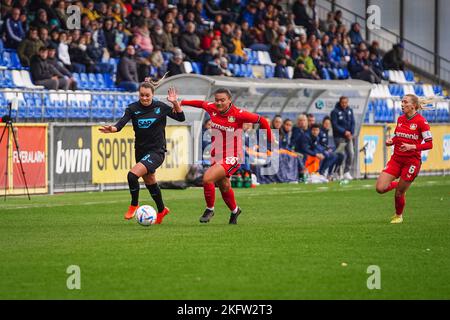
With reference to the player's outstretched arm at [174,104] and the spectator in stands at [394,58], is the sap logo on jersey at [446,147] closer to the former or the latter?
the spectator in stands at [394,58]

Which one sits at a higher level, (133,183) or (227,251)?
(133,183)

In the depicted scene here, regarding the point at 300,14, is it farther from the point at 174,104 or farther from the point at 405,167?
the point at 174,104

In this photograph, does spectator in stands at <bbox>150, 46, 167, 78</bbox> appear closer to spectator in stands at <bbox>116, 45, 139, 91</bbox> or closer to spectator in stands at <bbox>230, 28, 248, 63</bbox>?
spectator in stands at <bbox>116, 45, 139, 91</bbox>

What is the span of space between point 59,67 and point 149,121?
1083 centimetres

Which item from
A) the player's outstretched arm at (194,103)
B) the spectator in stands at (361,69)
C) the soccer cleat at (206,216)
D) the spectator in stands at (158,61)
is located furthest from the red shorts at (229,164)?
the spectator in stands at (361,69)

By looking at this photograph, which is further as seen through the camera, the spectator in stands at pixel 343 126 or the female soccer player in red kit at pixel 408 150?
the spectator in stands at pixel 343 126

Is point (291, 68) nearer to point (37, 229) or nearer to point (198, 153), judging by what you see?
point (198, 153)

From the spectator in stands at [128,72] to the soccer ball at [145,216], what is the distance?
1296 centimetres

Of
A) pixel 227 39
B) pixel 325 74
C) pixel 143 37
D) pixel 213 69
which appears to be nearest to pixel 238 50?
pixel 227 39

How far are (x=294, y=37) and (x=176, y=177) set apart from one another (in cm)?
1401

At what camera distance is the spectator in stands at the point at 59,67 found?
26.5 m

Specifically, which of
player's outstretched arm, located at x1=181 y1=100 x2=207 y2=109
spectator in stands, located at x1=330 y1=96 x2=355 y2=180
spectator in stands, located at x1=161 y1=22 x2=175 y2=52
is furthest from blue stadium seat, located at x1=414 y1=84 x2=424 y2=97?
player's outstretched arm, located at x1=181 y1=100 x2=207 y2=109

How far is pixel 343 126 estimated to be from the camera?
99.8ft
